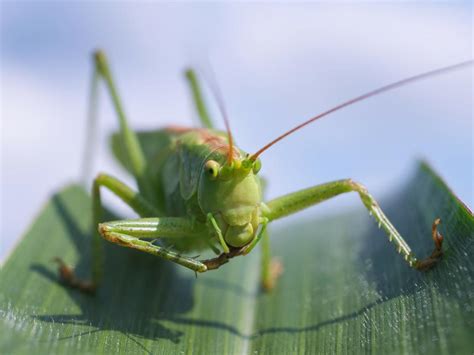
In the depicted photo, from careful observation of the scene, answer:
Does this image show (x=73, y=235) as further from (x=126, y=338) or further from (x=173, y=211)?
(x=126, y=338)

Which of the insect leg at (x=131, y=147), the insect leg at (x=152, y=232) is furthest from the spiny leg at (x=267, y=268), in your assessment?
the insect leg at (x=131, y=147)

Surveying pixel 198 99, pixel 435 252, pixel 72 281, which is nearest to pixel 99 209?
pixel 72 281

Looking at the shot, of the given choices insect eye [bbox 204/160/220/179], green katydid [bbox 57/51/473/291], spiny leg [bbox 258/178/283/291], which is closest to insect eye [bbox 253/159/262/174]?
green katydid [bbox 57/51/473/291]

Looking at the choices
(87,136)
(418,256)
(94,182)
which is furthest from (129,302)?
(87,136)

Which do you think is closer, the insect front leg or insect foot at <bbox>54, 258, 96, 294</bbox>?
insect foot at <bbox>54, 258, 96, 294</bbox>

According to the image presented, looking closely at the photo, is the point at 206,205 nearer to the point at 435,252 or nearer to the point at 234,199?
the point at 234,199

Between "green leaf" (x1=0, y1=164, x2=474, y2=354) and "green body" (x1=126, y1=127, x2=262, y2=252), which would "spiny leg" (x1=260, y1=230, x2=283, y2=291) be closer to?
"green leaf" (x1=0, y1=164, x2=474, y2=354)

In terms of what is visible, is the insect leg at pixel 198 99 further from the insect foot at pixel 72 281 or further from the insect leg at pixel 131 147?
the insect foot at pixel 72 281
